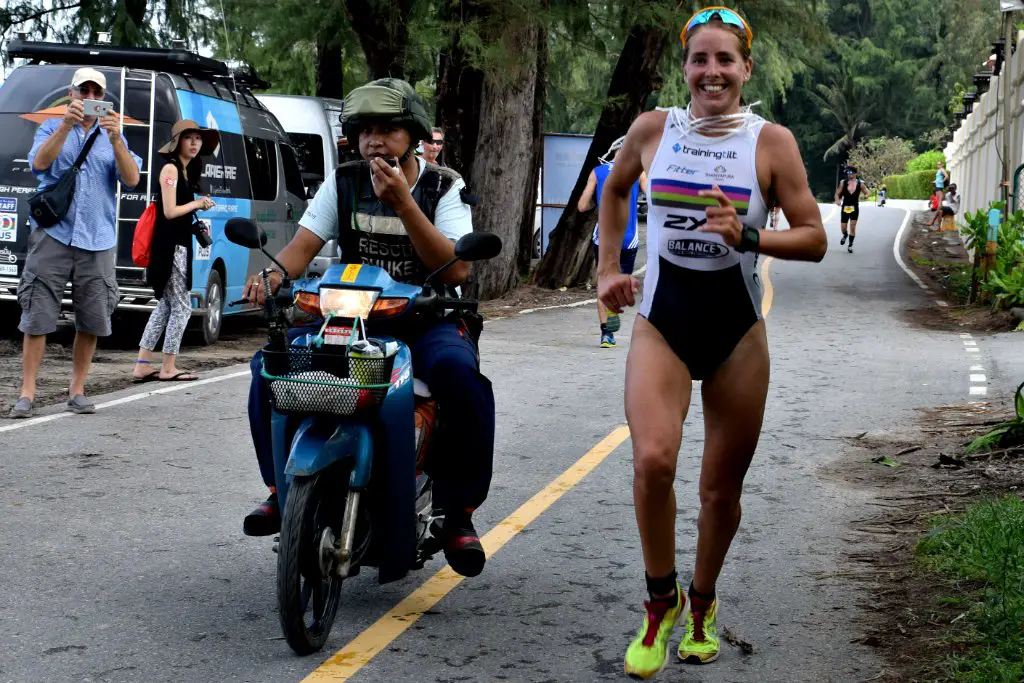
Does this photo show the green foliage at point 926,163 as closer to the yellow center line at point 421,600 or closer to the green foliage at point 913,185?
the green foliage at point 913,185

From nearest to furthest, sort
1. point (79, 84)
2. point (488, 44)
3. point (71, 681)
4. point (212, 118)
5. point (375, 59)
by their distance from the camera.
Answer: point (71, 681), point (79, 84), point (212, 118), point (488, 44), point (375, 59)

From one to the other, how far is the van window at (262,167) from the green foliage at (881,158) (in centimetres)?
6814

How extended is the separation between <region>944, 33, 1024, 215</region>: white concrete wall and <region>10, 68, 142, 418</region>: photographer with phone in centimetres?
1975

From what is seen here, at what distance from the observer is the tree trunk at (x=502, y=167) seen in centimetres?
2077

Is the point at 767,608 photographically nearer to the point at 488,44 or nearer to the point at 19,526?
the point at 19,526

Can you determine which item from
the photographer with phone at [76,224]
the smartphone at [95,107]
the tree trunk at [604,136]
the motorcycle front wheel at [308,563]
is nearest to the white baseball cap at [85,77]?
the photographer with phone at [76,224]

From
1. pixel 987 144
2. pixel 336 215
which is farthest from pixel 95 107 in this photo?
pixel 987 144

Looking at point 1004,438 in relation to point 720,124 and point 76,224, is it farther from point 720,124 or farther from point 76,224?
point 76,224

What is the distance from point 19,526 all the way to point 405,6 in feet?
44.3

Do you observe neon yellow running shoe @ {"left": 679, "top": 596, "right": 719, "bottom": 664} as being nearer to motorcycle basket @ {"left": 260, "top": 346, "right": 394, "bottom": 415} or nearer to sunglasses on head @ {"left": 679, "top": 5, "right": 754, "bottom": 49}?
motorcycle basket @ {"left": 260, "top": 346, "right": 394, "bottom": 415}

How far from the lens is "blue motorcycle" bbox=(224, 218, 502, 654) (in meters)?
4.64

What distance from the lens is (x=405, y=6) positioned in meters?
19.1

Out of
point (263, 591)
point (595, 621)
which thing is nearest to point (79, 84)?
point (263, 591)

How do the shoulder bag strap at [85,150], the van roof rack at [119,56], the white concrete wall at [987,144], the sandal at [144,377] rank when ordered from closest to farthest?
the shoulder bag strap at [85,150]
the sandal at [144,377]
the van roof rack at [119,56]
the white concrete wall at [987,144]
